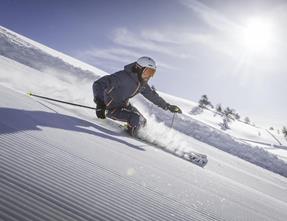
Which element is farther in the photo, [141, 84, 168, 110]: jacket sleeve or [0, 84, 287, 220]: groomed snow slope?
[141, 84, 168, 110]: jacket sleeve

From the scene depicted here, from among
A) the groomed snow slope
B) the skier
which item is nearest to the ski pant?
Answer: the skier

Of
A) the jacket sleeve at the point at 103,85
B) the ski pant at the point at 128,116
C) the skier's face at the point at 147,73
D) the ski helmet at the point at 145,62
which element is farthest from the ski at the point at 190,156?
the ski helmet at the point at 145,62

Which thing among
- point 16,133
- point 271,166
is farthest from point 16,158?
point 271,166

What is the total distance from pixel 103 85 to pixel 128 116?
3.59ft

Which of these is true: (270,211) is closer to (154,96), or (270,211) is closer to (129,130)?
(129,130)

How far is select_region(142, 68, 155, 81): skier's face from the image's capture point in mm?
8757

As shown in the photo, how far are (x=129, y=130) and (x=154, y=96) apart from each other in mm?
1742

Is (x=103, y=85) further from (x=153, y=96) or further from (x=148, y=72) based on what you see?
(x=153, y=96)

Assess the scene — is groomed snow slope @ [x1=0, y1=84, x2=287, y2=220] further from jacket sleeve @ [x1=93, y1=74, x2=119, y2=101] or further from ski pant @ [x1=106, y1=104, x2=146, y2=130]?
ski pant @ [x1=106, y1=104, x2=146, y2=130]

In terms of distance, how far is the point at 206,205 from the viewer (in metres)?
3.67

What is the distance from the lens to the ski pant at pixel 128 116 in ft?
27.3

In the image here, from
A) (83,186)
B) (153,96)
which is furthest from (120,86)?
(83,186)

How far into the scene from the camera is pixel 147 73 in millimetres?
8820

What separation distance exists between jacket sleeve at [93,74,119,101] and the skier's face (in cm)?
83
